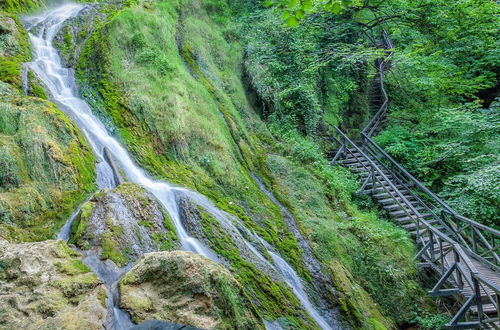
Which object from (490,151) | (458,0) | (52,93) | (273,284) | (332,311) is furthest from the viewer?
(458,0)

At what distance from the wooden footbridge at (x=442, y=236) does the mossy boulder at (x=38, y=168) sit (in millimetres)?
7424

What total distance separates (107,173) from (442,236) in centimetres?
767

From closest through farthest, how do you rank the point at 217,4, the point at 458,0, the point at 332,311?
the point at 332,311
the point at 458,0
the point at 217,4

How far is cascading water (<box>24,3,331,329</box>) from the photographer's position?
4.33 metres

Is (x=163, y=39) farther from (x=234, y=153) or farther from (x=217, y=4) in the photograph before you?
(x=217, y=4)

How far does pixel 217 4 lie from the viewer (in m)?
14.9

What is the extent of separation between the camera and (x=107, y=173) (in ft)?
20.6

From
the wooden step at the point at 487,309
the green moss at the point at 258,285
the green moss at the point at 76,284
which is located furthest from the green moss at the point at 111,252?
the wooden step at the point at 487,309

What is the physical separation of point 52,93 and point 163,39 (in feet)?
12.2

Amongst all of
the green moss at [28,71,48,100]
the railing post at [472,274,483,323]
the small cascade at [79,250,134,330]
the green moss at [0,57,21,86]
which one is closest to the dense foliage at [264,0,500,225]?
the railing post at [472,274,483,323]

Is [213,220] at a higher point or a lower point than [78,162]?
lower

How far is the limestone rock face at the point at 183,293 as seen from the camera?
3.68m

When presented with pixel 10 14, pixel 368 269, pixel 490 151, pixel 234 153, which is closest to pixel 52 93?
pixel 10 14

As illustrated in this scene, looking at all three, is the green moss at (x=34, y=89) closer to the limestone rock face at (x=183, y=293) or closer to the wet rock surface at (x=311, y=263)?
the limestone rock face at (x=183, y=293)
